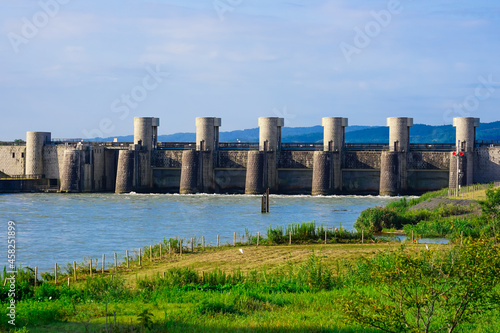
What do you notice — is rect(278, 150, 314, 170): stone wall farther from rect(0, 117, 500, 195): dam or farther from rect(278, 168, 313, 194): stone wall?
rect(278, 168, 313, 194): stone wall

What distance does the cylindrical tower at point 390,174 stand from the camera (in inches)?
2397

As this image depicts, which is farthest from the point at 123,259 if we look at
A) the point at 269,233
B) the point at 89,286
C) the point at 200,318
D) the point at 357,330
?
the point at 357,330

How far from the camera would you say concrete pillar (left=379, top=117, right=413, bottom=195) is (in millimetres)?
61000

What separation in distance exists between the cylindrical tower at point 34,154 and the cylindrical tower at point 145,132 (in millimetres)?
10020

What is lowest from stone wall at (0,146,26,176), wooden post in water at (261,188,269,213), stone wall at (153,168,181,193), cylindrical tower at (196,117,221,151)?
wooden post in water at (261,188,269,213)

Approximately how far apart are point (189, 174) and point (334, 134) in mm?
14430

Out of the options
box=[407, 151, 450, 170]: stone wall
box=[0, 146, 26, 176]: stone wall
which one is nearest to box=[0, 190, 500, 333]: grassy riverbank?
box=[407, 151, 450, 170]: stone wall

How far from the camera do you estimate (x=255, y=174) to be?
63.9 meters

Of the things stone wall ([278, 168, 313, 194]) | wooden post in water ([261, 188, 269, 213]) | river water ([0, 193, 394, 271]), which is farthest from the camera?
stone wall ([278, 168, 313, 194])

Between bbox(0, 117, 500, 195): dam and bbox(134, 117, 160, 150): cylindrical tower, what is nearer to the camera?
bbox(0, 117, 500, 195): dam

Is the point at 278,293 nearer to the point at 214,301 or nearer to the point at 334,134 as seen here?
the point at 214,301

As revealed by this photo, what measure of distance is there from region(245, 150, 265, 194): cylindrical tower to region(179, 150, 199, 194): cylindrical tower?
522cm

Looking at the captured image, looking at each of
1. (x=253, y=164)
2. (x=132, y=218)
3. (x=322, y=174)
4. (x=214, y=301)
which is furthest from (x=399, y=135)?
Result: (x=214, y=301)

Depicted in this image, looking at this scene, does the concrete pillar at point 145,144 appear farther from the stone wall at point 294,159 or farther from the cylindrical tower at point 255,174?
the stone wall at point 294,159
